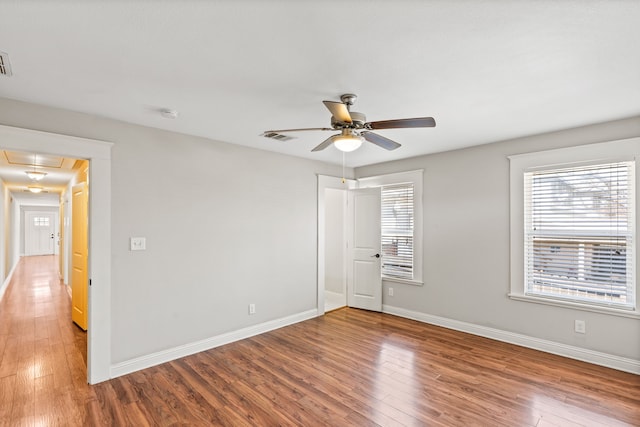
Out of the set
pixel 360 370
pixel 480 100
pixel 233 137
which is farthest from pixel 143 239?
pixel 480 100

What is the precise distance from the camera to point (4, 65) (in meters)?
2.08

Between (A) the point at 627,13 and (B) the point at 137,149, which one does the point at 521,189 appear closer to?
(A) the point at 627,13

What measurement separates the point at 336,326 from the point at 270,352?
1.25 metres

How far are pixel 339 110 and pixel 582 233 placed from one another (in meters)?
3.16

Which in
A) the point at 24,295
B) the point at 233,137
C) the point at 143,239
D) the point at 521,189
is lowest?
the point at 24,295

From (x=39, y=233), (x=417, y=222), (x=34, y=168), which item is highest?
(x=34, y=168)

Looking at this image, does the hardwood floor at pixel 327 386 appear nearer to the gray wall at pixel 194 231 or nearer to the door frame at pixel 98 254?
the door frame at pixel 98 254

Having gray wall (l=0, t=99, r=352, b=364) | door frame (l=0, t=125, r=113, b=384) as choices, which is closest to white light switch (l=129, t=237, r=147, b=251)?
gray wall (l=0, t=99, r=352, b=364)

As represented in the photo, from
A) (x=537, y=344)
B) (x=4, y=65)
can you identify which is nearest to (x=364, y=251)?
(x=537, y=344)

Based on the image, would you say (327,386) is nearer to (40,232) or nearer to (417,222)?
(417,222)

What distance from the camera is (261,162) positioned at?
445cm

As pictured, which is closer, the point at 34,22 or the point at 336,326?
the point at 34,22

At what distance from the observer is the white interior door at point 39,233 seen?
14555 millimetres

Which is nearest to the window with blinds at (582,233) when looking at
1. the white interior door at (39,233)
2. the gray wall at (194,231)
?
the gray wall at (194,231)
